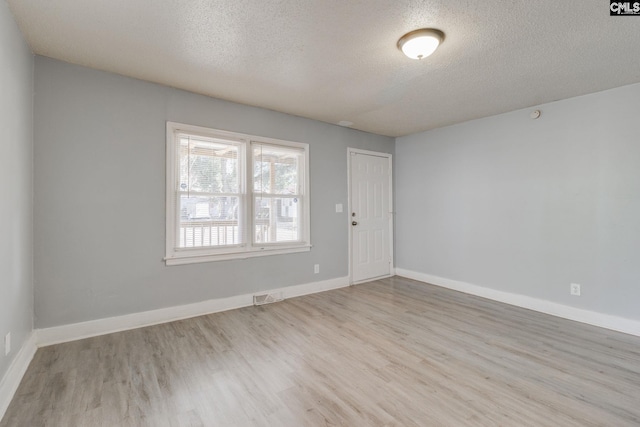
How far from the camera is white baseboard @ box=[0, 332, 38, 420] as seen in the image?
1759 mm

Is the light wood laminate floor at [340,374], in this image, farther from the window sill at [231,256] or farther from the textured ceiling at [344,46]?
the textured ceiling at [344,46]

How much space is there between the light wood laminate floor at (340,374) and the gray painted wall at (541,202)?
1.96 feet

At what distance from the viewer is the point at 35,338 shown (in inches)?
97.0

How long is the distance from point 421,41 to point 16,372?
369 cm

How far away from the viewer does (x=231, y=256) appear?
3.51 metres

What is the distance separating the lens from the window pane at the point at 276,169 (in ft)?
12.3

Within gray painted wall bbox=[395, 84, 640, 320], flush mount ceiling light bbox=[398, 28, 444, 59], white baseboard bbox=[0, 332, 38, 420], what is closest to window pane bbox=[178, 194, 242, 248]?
white baseboard bbox=[0, 332, 38, 420]

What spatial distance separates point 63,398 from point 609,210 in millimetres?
5015

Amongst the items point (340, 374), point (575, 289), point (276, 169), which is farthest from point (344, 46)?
point (575, 289)

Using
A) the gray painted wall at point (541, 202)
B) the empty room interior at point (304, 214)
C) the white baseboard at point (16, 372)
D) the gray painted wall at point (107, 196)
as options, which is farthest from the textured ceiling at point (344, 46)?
the white baseboard at point (16, 372)

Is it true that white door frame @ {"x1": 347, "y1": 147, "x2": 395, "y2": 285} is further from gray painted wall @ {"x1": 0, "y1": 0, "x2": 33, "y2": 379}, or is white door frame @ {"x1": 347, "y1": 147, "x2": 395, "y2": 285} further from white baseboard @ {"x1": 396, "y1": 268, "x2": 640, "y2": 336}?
gray painted wall @ {"x1": 0, "y1": 0, "x2": 33, "y2": 379}

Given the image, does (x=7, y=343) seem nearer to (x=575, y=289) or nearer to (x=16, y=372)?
(x=16, y=372)

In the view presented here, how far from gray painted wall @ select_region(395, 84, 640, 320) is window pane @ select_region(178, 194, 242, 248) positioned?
307cm

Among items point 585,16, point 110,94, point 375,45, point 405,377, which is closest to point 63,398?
point 405,377
